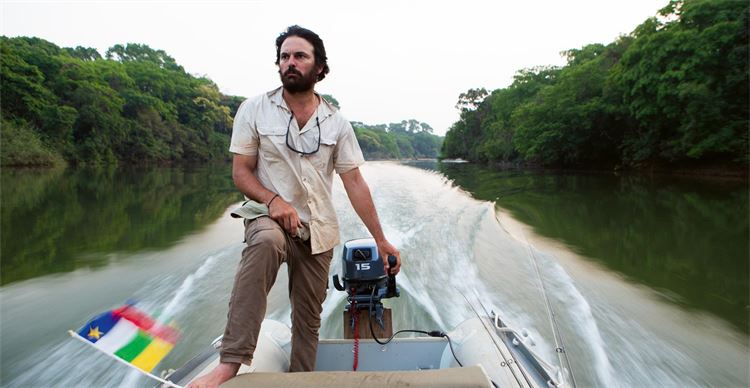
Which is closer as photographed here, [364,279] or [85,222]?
[364,279]

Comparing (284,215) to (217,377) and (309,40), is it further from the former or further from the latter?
(309,40)

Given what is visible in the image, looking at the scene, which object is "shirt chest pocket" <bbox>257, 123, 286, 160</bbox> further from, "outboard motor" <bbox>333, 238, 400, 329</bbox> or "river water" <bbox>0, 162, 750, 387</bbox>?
"river water" <bbox>0, 162, 750, 387</bbox>

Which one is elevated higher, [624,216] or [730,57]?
[730,57]

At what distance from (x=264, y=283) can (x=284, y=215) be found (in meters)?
0.29

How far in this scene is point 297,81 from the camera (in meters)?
2.05

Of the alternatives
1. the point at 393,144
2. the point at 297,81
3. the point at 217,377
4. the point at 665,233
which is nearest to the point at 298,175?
the point at 297,81

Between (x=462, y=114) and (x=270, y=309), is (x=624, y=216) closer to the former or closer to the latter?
(x=270, y=309)

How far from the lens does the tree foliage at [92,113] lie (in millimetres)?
29938

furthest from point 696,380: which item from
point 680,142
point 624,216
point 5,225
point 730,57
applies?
point 680,142

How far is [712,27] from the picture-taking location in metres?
19.3

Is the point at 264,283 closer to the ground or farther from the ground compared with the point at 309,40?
closer to the ground

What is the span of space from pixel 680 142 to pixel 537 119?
12734 millimetres

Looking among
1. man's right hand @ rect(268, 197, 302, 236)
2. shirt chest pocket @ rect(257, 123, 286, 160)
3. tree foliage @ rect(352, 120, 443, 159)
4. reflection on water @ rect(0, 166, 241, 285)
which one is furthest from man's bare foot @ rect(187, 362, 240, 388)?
tree foliage @ rect(352, 120, 443, 159)

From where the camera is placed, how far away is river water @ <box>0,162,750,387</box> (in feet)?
13.8
